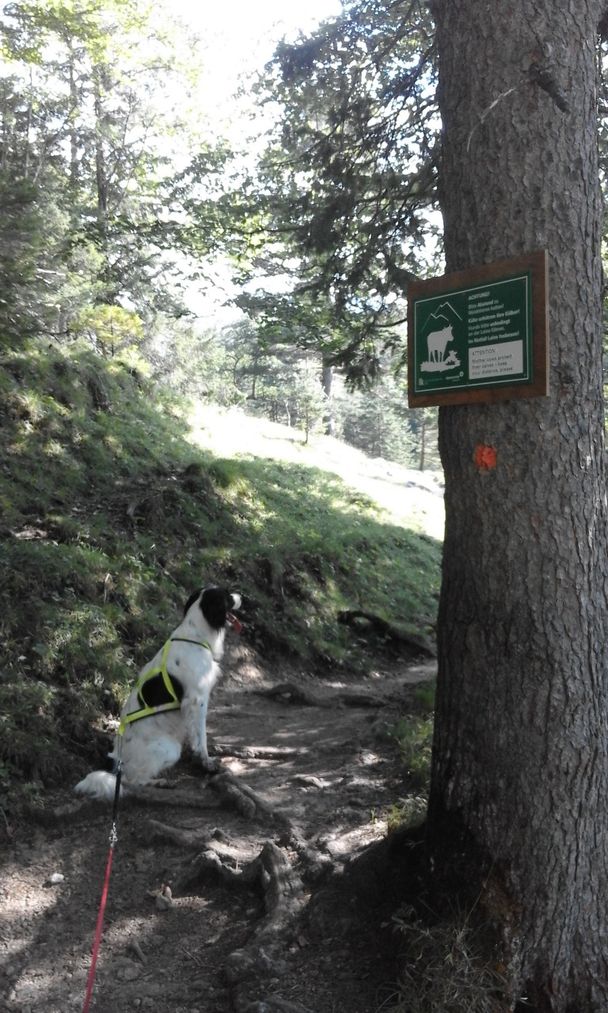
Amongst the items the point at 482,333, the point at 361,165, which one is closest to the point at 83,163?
the point at 361,165

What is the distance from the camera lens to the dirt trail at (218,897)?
3230mm

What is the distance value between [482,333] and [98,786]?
403 cm

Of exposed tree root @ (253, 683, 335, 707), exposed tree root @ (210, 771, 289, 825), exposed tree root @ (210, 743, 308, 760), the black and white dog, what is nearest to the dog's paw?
the black and white dog

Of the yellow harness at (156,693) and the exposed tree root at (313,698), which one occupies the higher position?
the yellow harness at (156,693)

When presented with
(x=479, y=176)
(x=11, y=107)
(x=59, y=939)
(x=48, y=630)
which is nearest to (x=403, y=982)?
(x=59, y=939)

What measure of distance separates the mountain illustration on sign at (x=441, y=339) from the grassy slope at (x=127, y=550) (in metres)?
3.99

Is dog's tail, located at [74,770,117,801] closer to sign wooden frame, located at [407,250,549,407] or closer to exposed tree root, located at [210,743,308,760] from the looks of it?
exposed tree root, located at [210,743,308,760]

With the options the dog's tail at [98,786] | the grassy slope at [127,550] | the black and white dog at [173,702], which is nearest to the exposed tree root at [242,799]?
the black and white dog at [173,702]

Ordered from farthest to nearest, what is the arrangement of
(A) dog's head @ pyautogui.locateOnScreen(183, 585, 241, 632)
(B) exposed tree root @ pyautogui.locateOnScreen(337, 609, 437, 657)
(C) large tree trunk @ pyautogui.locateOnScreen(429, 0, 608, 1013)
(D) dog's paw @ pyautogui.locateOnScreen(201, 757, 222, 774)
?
(B) exposed tree root @ pyautogui.locateOnScreen(337, 609, 437, 657) → (A) dog's head @ pyautogui.locateOnScreen(183, 585, 241, 632) → (D) dog's paw @ pyautogui.locateOnScreen(201, 757, 222, 774) → (C) large tree trunk @ pyautogui.locateOnScreen(429, 0, 608, 1013)

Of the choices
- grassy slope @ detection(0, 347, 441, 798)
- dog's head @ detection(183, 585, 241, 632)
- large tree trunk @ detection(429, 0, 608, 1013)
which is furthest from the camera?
grassy slope @ detection(0, 347, 441, 798)

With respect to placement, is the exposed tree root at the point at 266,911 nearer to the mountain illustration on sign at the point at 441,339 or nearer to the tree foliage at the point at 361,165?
the mountain illustration on sign at the point at 441,339

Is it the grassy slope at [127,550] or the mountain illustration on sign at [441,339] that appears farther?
the grassy slope at [127,550]

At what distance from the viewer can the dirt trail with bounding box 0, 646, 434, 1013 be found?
3.23 m

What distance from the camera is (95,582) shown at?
7578 mm
